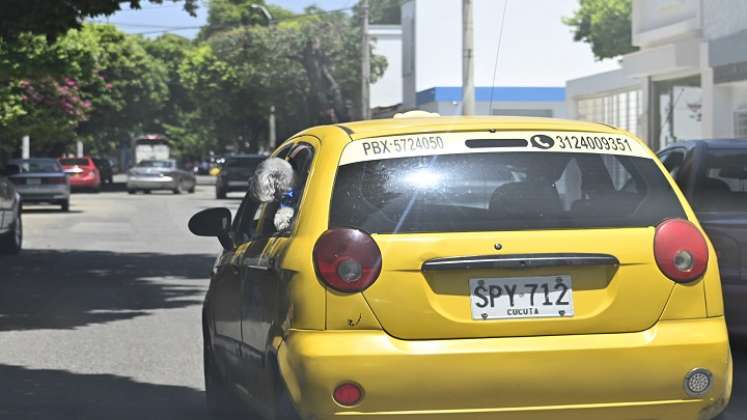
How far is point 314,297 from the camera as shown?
5.41 metres

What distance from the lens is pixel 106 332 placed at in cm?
1154

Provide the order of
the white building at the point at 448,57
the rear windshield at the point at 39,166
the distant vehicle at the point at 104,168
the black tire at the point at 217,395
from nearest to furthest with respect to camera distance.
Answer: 1. the black tire at the point at 217,395
2. the rear windshield at the point at 39,166
3. the white building at the point at 448,57
4. the distant vehicle at the point at 104,168

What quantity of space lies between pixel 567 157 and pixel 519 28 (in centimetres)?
5033

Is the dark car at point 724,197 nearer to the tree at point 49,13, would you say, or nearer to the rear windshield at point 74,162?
the tree at point 49,13

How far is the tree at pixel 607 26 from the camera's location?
75438mm

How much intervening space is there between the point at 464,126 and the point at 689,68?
25952 millimetres

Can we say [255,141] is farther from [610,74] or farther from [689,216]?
[689,216]

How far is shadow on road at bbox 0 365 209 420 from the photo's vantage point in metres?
7.83

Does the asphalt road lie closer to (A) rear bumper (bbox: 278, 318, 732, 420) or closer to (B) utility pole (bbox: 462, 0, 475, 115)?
(A) rear bumper (bbox: 278, 318, 732, 420)

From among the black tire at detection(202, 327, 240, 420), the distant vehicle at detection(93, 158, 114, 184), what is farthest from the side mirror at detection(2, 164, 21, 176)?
the distant vehicle at detection(93, 158, 114, 184)

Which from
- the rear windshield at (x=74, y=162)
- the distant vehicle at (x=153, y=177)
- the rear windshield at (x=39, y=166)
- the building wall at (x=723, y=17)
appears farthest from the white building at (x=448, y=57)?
the building wall at (x=723, y=17)

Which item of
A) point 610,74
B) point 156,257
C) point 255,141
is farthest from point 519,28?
point 156,257

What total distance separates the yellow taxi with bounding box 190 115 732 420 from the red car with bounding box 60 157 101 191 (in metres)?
51.7

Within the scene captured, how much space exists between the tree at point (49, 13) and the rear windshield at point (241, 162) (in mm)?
31479
